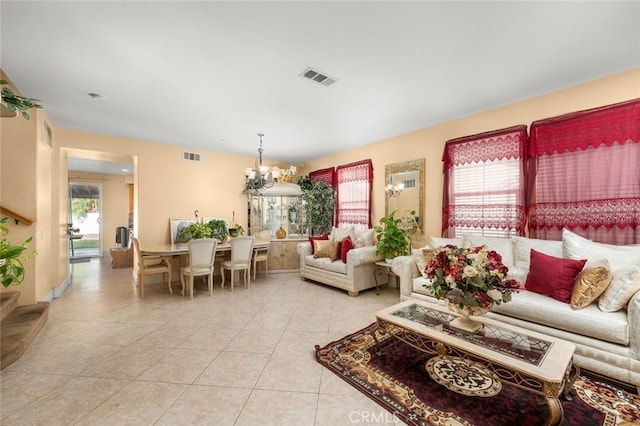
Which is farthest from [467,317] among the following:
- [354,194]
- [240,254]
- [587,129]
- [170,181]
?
[170,181]

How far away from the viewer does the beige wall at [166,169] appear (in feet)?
9.99

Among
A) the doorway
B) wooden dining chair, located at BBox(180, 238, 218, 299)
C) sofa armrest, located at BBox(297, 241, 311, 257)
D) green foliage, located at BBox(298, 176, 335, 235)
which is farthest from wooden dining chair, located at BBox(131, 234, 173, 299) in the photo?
the doorway

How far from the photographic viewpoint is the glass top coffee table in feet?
5.08

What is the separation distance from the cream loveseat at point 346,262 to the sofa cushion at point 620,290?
2.69 metres

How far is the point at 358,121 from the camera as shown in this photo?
13.4ft

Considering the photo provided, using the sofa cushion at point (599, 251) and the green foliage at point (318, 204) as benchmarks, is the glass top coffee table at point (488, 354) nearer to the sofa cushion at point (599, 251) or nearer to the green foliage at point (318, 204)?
the sofa cushion at point (599, 251)

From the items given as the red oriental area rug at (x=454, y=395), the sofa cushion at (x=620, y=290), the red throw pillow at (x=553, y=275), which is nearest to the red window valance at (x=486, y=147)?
the red throw pillow at (x=553, y=275)

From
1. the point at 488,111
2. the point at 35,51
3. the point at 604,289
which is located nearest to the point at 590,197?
the point at 604,289

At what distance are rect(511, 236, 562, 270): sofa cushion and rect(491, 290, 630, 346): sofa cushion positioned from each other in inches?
18.7

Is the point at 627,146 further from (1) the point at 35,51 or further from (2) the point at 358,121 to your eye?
(1) the point at 35,51

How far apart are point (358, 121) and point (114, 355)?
4043mm

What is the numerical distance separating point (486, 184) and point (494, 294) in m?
2.19

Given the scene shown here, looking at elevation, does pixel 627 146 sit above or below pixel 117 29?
below

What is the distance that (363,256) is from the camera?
4305mm
